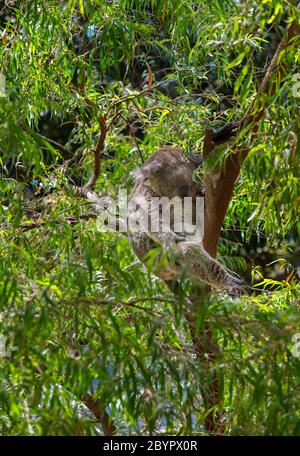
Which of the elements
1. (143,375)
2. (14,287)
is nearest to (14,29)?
(14,287)

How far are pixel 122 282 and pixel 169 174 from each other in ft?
4.32

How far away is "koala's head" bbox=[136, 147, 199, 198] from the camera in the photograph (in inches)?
136

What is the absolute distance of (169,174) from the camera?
3.46m

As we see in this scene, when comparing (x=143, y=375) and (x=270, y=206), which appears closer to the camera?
(x=143, y=375)

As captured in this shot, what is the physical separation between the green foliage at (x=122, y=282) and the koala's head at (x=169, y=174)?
9 cm

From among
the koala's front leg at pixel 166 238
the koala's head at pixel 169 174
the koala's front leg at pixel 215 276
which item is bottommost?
the koala's front leg at pixel 215 276

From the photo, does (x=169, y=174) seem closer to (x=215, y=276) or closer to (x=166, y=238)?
(x=166, y=238)

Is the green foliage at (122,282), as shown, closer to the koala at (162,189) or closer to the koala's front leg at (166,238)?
the koala at (162,189)

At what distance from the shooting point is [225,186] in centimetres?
308

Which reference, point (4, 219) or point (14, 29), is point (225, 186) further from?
point (14, 29)

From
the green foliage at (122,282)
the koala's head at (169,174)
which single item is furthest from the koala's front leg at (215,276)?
the koala's head at (169,174)

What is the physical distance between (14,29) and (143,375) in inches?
78.0

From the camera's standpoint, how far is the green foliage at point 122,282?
203 cm

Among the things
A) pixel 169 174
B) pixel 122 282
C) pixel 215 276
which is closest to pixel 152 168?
pixel 169 174
